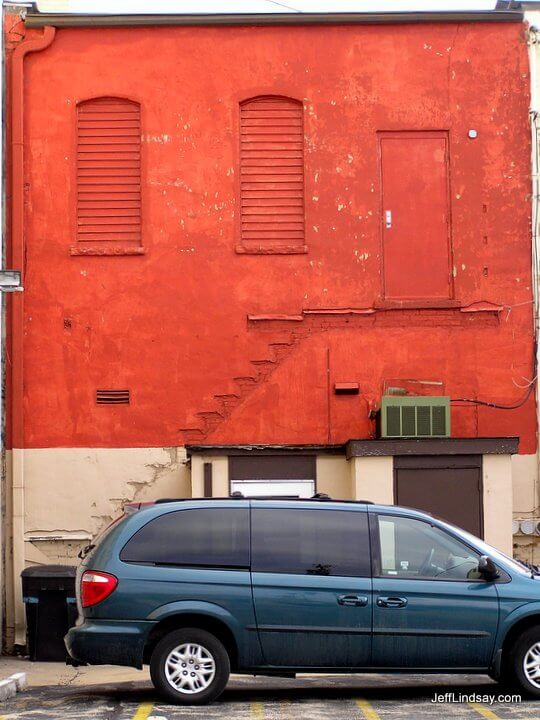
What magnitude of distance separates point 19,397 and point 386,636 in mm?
7966

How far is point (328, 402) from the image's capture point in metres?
17.5

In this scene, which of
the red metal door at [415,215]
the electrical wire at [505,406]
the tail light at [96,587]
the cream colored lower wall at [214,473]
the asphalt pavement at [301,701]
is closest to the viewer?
the asphalt pavement at [301,701]

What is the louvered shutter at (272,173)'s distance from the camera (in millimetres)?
17859

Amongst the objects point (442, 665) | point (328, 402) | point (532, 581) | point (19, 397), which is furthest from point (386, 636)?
point (19, 397)

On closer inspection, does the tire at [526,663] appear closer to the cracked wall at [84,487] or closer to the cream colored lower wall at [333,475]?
the cream colored lower wall at [333,475]

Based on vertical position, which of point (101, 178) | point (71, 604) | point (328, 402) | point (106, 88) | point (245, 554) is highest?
point (106, 88)

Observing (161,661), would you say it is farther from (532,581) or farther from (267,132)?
(267,132)

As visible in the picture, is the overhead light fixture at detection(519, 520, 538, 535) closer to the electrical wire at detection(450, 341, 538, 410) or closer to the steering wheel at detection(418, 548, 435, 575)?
the electrical wire at detection(450, 341, 538, 410)

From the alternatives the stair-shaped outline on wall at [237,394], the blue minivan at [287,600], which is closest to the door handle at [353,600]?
the blue minivan at [287,600]

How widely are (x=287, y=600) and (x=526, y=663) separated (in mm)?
2096

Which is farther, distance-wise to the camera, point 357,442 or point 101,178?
point 101,178

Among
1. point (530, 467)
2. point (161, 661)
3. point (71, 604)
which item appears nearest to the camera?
point (161, 661)

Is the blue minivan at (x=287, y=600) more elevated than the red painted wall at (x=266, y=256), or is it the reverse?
the red painted wall at (x=266, y=256)

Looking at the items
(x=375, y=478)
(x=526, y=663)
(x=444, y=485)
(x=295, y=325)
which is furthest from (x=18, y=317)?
(x=526, y=663)
